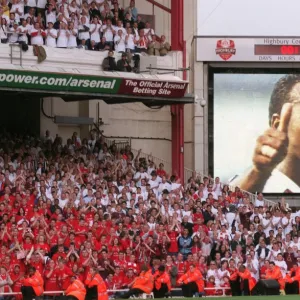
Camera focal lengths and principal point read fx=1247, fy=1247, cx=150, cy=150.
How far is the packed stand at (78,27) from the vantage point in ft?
120

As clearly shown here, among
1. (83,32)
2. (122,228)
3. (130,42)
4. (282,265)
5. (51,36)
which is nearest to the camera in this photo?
(122,228)

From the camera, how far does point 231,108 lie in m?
44.3

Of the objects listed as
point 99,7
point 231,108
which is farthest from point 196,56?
point 99,7

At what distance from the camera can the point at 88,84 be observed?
120ft

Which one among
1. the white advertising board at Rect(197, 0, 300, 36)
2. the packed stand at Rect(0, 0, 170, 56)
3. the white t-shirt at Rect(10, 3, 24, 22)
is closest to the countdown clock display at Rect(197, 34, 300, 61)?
the white advertising board at Rect(197, 0, 300, 36)

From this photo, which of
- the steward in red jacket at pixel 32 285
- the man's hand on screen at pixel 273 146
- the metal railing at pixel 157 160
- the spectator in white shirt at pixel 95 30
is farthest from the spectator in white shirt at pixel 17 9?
the man's hand on screen at pixel 273 146

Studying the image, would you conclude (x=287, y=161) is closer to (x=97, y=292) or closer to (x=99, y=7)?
(x=99, y=7)

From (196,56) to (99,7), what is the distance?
498cm

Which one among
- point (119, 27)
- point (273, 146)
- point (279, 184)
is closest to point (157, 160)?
point (273, 146)

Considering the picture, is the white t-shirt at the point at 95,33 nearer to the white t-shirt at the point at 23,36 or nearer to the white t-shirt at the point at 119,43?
the white t-shirt at the point at 119,43

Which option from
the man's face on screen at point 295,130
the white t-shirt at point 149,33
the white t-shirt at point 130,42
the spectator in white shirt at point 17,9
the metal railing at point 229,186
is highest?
the spectator in white shirt at point 17,9

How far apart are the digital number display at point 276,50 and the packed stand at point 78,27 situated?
482 centimetres

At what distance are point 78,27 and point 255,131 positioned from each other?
910cm

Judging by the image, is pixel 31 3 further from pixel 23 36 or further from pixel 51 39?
pixel 23 36
